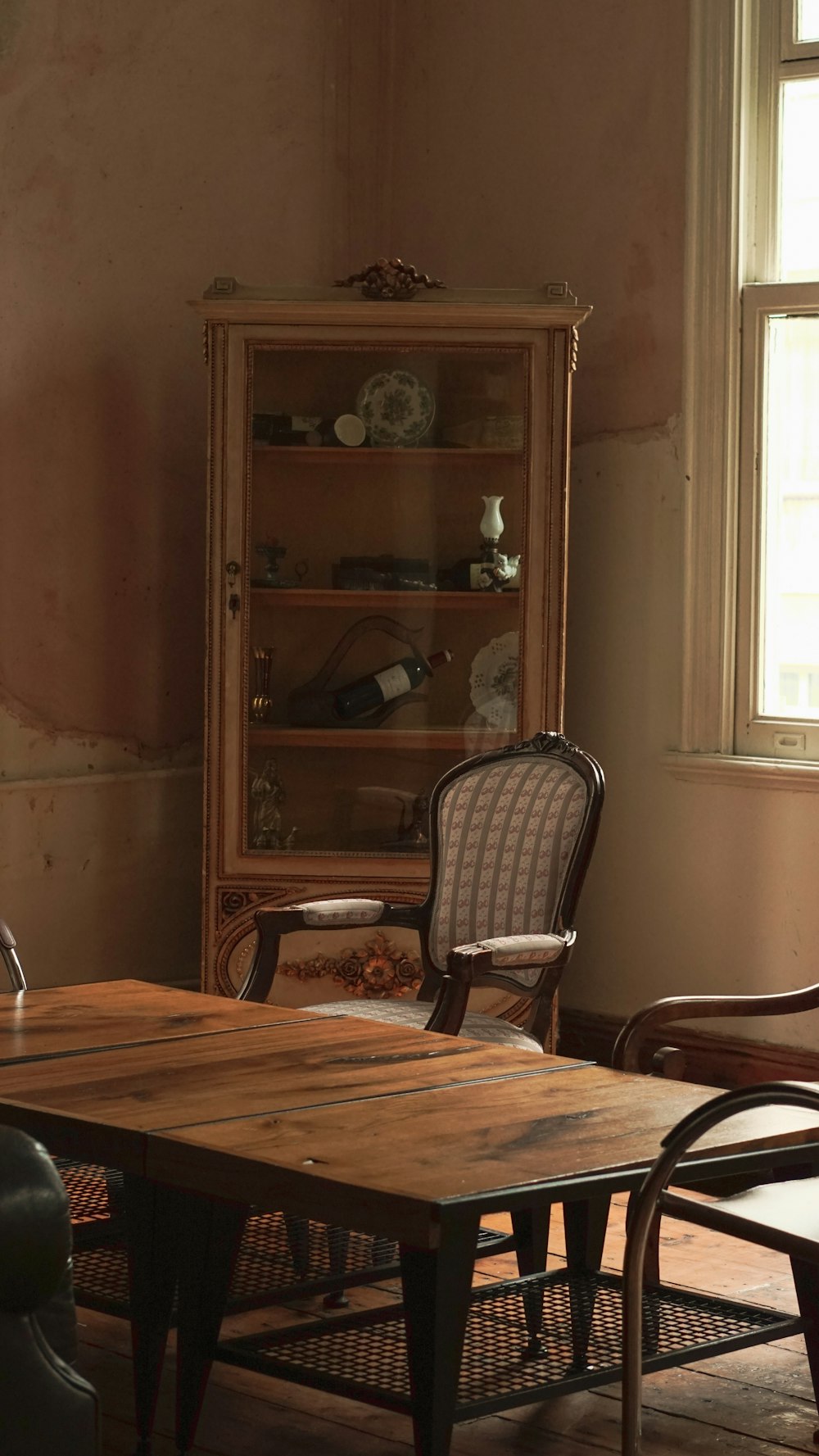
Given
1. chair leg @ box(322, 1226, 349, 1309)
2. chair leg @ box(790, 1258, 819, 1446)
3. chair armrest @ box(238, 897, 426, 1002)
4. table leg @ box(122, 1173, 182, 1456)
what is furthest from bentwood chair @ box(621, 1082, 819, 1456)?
chair armrest @ box(238, 897, 426, 1002)

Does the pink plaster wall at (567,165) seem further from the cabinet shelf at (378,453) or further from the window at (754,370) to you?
the cabinet shelf at (378,453)

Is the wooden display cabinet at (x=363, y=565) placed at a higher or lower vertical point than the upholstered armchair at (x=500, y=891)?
higher

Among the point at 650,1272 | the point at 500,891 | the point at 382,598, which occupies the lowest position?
the point at 650,1272

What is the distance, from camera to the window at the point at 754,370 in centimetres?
448

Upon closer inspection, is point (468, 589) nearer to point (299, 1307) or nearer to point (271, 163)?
point (271, 163)

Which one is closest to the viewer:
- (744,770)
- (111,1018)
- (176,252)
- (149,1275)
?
(149,1275)

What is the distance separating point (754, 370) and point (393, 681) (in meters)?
1.22

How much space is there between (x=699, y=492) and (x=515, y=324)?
0.66m

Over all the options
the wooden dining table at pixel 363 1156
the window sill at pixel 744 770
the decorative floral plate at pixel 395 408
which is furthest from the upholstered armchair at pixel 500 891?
the decorative floral plate at pixel 395 408

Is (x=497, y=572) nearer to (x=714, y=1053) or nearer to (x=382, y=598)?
(x=382, y=598)

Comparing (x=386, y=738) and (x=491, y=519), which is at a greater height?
(x=491, y=519)

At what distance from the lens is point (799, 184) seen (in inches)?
177

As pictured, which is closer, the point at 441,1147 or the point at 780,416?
the point at 441,1147

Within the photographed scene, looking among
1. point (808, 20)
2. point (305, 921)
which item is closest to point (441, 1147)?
point (305, 921)
